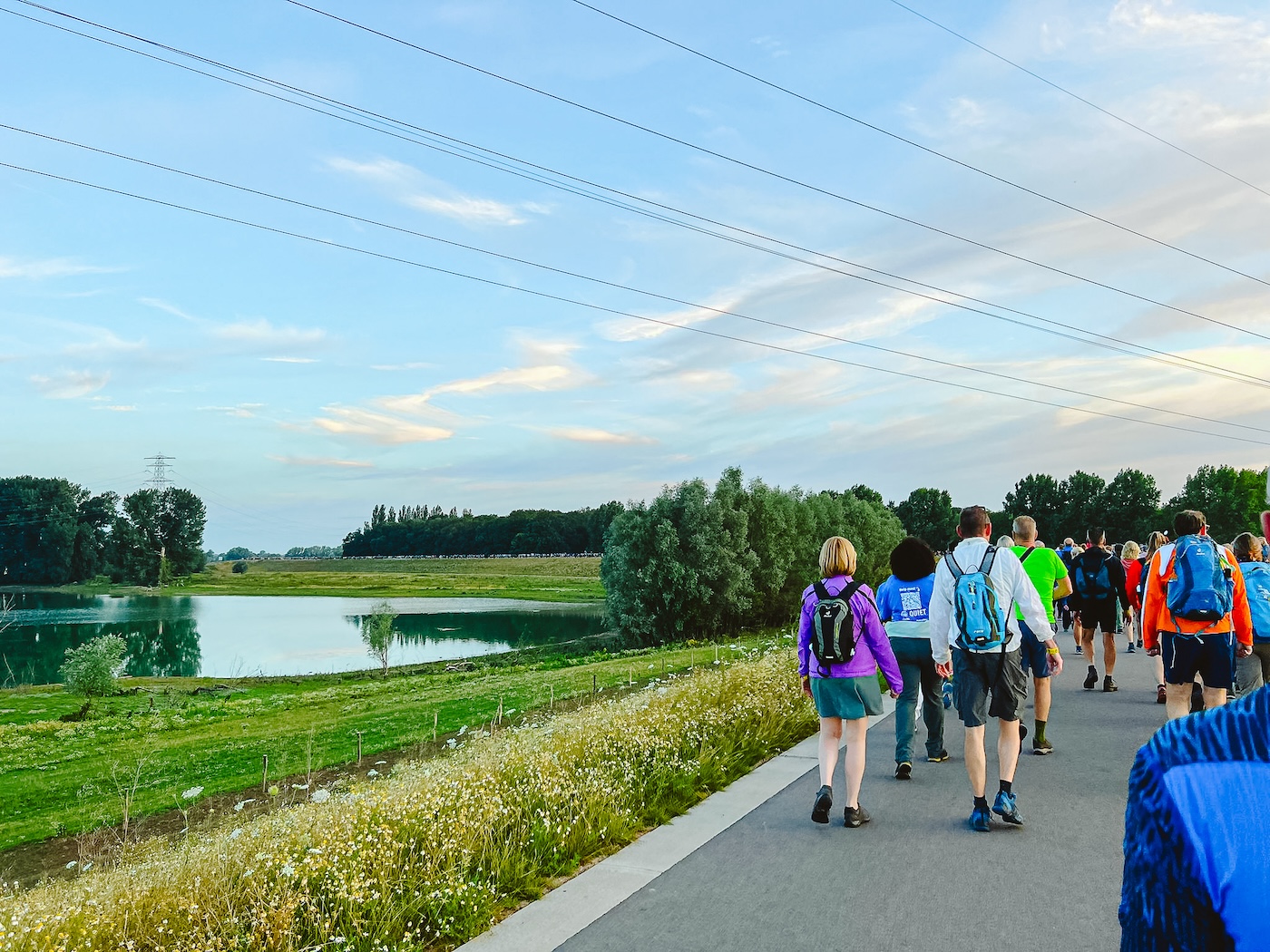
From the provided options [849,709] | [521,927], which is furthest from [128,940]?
[849,709]

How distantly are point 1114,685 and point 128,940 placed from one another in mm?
12951

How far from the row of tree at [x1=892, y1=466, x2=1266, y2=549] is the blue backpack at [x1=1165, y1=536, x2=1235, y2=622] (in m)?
102

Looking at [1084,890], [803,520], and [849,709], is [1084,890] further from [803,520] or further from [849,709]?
[803,520]

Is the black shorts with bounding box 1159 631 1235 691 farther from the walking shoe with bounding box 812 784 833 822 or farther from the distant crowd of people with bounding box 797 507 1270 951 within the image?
the walking shoe with bounding box 812 784 833 822

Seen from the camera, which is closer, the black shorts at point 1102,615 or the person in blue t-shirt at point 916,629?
the person in blue t-shirt at point 916,629

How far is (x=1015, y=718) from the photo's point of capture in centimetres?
727

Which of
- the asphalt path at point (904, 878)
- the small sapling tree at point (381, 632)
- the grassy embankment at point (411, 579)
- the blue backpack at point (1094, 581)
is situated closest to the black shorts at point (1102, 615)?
the blue backpack at point (1094, 581)

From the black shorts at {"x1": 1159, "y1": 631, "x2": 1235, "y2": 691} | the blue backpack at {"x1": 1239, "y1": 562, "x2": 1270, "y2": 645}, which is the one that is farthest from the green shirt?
the blue backpack at {"x1": 1239, "y1": 562, "x2": 1270, "y2": 645}

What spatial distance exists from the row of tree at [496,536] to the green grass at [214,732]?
126m

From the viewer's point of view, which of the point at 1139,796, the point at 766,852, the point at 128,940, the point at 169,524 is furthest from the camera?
the point at 169,524

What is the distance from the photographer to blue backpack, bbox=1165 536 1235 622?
8.84m

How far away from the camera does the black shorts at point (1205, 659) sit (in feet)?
29.1

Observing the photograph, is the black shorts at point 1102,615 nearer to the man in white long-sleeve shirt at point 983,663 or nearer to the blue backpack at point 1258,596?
the blue backpack at point 1258,596

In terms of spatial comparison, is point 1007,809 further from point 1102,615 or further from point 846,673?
point 1102,615
